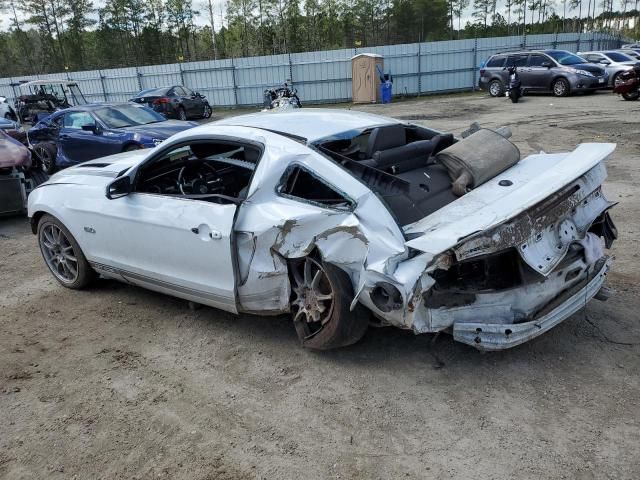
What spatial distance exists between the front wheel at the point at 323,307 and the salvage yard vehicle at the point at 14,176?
241 inches

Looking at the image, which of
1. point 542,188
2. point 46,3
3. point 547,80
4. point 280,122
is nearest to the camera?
point 542,188

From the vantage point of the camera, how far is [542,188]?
336cm

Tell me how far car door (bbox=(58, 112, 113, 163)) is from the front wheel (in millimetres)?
7470

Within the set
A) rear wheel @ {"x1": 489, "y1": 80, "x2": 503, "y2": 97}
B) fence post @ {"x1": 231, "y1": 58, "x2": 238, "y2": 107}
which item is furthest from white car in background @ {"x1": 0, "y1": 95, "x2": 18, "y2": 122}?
rear wheel @ {"x1": 489, "y1": 80, "x2": 503, "y2": 97}

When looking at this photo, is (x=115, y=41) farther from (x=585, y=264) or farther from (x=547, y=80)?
(x=585, y=264)

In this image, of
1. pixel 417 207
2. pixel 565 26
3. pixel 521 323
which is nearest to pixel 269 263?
pixel 417 207

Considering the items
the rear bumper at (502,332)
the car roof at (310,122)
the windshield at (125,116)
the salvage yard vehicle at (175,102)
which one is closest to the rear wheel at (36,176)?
the windshield at (125,116)

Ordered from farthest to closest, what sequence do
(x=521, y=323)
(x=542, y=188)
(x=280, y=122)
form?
1. (x=280, y=122)
2. (x=542, y=188)
3. (x=521, y=323)

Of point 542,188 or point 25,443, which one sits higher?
point 542,188

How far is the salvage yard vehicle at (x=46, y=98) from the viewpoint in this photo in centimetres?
1869

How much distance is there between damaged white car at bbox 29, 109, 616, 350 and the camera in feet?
10.2

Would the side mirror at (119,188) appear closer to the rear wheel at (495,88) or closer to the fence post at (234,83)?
the rear wheel at (495,88)

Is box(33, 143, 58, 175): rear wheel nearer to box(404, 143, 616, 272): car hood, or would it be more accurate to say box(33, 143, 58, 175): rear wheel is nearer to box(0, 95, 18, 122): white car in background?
box(404, 143, 616, 272): car hood

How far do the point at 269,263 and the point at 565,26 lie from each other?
78.6 metres
